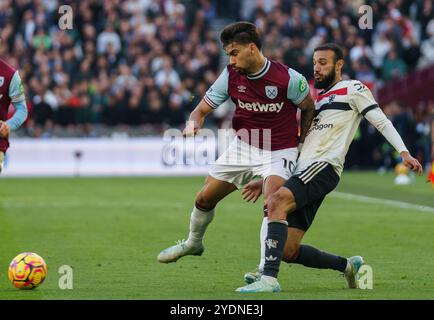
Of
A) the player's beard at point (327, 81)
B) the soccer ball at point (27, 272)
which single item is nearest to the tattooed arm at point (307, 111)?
the player's beard at point (327, 81)

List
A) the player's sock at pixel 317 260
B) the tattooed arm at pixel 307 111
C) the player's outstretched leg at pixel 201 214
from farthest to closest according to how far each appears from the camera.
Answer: the player's outstretched leg at pixel 201 214 < the tattooed arm at pixel 307 111 < the player's sock at pixel 317 260

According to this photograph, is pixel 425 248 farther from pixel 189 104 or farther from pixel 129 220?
pixel 189 104

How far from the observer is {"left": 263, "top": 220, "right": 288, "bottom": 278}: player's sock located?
940cm

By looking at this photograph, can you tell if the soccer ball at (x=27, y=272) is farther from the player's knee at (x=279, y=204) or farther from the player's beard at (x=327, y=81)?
the player's beard at (x=327, y=81)

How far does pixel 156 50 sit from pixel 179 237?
56.8ft

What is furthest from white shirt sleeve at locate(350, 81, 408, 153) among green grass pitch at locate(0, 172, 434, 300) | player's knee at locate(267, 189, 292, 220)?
green grass pitch at locate(0, 172, 434, 300)

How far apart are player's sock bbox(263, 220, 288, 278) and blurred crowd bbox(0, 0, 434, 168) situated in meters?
20.3

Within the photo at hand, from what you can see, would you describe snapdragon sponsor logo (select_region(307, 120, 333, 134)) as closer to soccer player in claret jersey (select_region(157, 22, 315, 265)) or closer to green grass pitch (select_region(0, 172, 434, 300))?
soccer player in claret jersey (select_region(157, 22, 315, 265))

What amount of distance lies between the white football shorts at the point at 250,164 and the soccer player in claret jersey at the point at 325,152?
128 millimetres

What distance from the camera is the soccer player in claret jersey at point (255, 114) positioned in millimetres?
9930

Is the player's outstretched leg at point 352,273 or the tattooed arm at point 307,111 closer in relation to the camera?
the player's outstretched leg at point 352,273

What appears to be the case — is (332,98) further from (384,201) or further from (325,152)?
(384,201)
